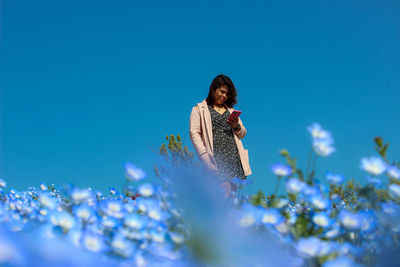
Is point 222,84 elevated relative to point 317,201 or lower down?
elevated

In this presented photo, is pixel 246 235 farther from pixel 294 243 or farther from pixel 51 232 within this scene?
pixel 51 232

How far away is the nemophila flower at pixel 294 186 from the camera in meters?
1.47

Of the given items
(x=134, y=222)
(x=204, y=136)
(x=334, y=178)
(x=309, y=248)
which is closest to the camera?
(x=309, y=248)

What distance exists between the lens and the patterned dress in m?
4.62

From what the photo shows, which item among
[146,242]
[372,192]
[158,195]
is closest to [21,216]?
[158,195]

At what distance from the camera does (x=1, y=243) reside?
1.01 m

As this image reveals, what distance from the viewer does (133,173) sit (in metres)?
1.63

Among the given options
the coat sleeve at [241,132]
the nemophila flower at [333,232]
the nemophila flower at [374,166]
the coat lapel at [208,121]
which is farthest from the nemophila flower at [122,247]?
the coat sleeve at [241,132]

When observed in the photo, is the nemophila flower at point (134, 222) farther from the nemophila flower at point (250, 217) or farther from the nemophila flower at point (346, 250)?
the nemophila flower at point (346, 250)

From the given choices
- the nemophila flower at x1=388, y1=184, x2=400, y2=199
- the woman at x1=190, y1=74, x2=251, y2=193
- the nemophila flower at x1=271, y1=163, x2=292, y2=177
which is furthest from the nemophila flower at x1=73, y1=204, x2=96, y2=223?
the woman at x1=190, y1=74, x2=251, y2=193

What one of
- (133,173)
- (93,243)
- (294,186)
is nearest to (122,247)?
(93,243)

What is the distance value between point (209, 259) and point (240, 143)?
3749 mm

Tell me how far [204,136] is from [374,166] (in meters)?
Result: 3.21

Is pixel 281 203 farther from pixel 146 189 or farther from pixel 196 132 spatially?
pixel 196 132
